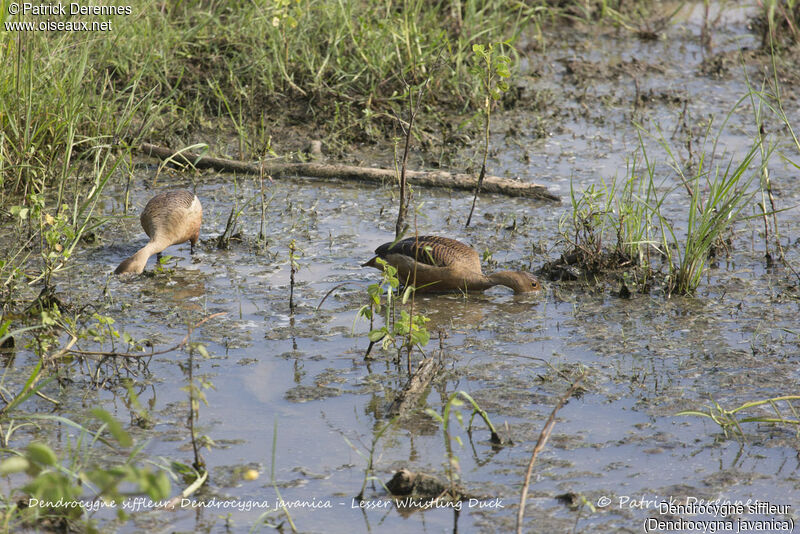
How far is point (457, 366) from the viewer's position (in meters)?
4.62

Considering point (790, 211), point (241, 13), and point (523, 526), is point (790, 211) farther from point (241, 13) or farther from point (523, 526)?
point (241, 13)

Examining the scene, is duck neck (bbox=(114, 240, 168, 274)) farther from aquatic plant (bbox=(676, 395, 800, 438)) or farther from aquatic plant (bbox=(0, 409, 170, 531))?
aquatic plant (bbox=(676, 395, 800, 438))

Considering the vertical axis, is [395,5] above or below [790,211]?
above

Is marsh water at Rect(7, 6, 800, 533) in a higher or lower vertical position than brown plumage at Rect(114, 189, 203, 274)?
lower

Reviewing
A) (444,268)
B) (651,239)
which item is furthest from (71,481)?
(651,239)

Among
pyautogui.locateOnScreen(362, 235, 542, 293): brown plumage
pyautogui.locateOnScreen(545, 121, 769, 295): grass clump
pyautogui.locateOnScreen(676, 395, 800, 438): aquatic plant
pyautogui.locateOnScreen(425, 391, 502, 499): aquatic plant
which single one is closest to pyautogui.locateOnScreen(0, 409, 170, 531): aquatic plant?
pyautogui.locateOnScreen(425, 391, 502, 499): aquatic plant

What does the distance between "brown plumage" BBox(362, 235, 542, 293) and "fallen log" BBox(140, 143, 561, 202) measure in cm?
161

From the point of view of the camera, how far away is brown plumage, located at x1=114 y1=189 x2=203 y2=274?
5.57 metres

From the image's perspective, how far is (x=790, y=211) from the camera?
6695 mm

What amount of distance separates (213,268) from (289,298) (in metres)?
0.70

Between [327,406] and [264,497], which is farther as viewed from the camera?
[327,406]

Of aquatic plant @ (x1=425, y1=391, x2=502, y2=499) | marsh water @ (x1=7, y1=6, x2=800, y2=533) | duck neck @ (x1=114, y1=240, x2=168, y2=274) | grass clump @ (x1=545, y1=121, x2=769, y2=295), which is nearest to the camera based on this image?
aquatic plant @ (x1=425, y1=391, x2=502, y2=499)

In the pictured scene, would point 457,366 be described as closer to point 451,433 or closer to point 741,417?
point 451,433

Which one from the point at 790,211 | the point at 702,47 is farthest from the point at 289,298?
the point at 702,47
